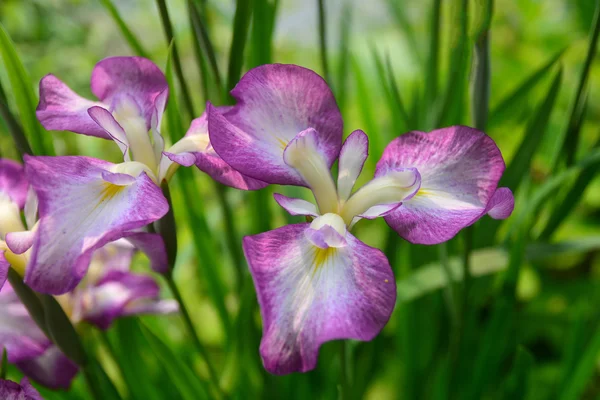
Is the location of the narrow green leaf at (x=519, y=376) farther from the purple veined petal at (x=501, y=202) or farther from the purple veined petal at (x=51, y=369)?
the purple veined petal at (x=51, y=369)

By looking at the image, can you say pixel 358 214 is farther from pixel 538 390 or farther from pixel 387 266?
pixel 538 390

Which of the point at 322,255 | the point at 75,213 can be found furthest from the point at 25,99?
the point at 322,255

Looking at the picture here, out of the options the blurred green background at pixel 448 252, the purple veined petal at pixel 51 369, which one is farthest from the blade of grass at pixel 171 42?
the purple veined petal at pixel 51 369

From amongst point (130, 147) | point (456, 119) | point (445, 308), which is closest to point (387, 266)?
point (130, 147)

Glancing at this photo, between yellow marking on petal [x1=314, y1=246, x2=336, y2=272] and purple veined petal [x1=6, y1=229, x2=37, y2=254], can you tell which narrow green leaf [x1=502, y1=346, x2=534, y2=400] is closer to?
yellow marking on petal [x1=314, y1=246, x2=336, y2=272]

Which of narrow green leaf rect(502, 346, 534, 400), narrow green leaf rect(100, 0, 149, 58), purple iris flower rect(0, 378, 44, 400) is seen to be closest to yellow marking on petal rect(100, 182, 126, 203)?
purple iris flower rect(0, 378, 44, 400)

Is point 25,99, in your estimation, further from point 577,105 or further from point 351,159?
point 577,105

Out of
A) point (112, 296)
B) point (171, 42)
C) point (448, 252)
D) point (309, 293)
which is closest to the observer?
point (309, 293)
